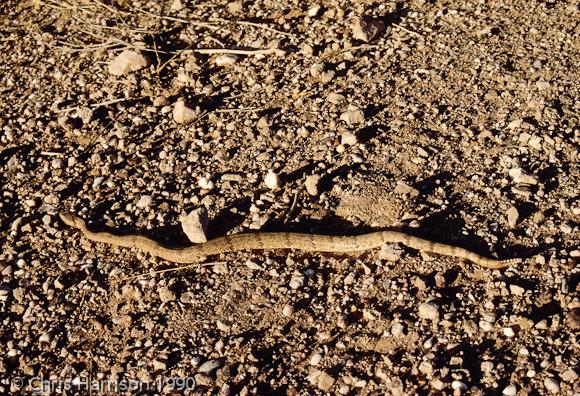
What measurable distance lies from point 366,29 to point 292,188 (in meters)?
2.45

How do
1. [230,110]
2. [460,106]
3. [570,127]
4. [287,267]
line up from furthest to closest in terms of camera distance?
Result: 1. [230,110]
2. [460,106]
3. [570,127]
4. [287,267]

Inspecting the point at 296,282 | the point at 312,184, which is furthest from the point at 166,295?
the point at 312,184

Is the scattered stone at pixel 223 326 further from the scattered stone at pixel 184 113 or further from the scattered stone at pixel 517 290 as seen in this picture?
the scattered stone at pixel 184 113

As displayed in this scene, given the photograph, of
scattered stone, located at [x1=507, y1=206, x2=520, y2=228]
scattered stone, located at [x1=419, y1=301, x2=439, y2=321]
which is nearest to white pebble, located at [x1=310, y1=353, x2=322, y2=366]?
scattered stone, located at [x1=419, y1=301, x2=439, y2=321]

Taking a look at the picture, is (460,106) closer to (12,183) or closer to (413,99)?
(413,99)

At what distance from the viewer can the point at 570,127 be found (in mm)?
6676

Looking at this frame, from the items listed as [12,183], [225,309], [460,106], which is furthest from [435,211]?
[12,183]

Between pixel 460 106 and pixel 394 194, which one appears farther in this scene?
pixel 460 106

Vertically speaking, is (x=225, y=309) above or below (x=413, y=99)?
below

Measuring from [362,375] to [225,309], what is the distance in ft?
4.57

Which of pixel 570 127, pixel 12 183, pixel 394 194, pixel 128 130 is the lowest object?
pixel 12 183

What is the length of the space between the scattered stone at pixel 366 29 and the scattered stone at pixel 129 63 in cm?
263

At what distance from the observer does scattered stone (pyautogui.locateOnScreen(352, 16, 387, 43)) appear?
796 cm

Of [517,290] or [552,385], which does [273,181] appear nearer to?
[517,290]
